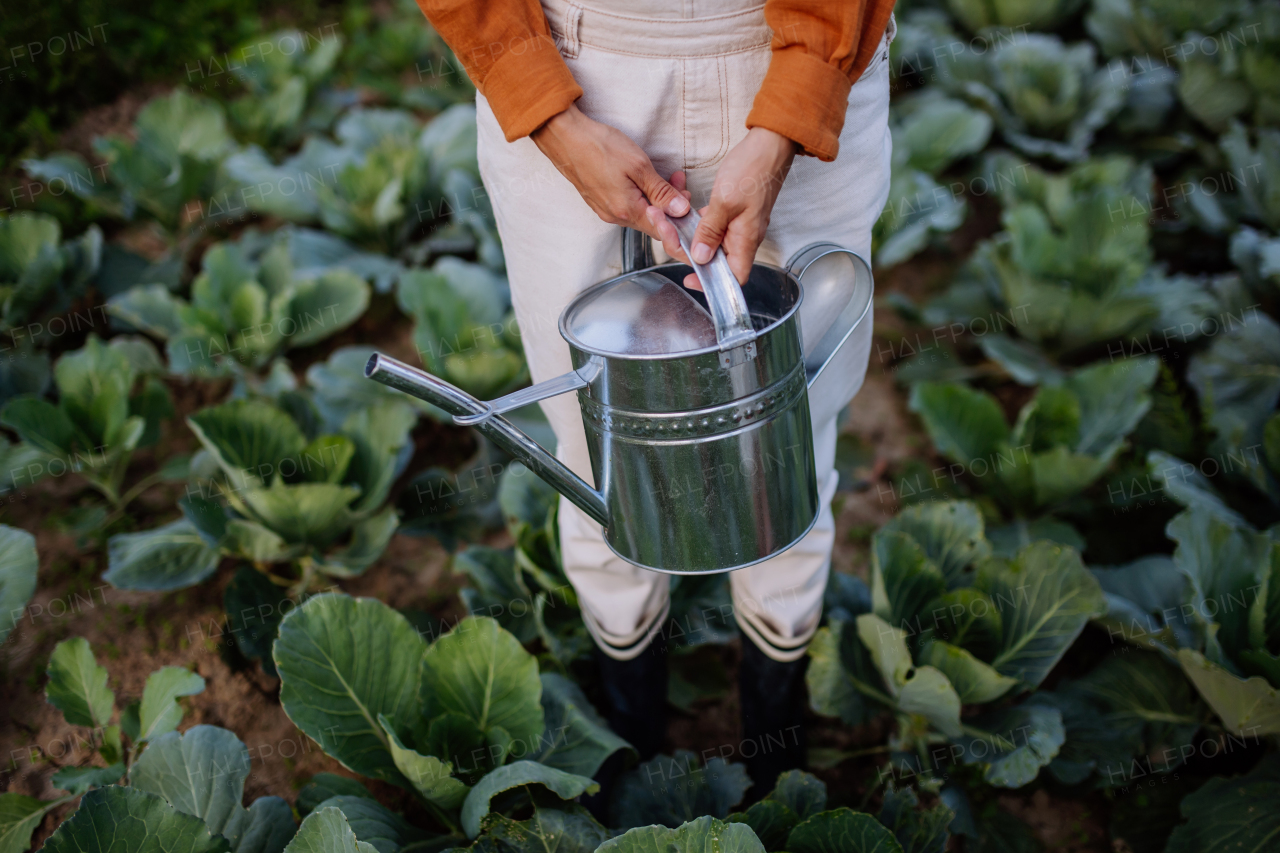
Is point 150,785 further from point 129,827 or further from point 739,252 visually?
point 739,252

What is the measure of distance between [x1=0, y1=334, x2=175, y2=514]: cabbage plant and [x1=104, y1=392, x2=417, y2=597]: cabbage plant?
24 centimetres

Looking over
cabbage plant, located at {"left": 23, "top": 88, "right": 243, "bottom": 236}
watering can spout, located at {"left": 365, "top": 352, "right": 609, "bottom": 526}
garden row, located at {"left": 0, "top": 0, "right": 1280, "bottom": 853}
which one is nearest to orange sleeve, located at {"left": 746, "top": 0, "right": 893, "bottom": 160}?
watering can spout, located at {"left": 365, "top": 352, "right": 609, "bottom": 526}

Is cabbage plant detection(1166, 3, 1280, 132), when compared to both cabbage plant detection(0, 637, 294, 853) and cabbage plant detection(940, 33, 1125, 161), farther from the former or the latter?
cabbage plant detection(0, 637, 294, 853)

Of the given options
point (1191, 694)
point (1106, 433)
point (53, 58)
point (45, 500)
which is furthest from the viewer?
point (53, 58)

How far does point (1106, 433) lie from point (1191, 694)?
738 millimetres

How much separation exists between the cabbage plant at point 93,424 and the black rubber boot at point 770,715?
66.5 inches

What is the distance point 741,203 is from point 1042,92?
10.9ft

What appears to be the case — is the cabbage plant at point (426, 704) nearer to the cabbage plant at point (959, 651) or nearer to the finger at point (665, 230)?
the cabbage plant at point (959, 651)

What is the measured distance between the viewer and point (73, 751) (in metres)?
1.93

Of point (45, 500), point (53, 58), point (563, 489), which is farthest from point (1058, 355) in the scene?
point (53, 58)

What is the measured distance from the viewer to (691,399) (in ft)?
3.73

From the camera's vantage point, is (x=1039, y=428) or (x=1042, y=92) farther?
(x=1042, y=92)

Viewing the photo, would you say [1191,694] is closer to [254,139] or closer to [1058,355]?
[1058,355]

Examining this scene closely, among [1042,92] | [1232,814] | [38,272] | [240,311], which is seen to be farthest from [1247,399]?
[38,272]
